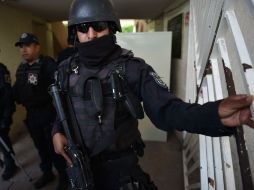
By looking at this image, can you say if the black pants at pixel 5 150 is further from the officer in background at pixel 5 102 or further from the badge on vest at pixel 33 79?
the badge on vest at pixel 33 79

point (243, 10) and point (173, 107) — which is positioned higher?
point (243, 10)

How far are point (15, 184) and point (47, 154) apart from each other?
0.46 meters

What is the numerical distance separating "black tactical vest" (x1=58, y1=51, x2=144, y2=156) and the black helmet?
20cm

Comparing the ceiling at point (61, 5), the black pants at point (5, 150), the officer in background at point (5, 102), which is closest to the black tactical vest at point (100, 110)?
the officer in background at point (5, 102)

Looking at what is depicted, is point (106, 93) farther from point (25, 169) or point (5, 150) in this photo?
point (25, 169)

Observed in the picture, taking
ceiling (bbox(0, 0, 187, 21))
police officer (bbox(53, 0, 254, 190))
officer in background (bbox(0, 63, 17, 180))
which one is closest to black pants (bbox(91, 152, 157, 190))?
police officer (bbox(53, 0, 254, 190))

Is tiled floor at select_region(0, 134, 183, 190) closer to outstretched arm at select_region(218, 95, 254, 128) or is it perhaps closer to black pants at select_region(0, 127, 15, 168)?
black pants at select_region(0, 127, 15, 168)

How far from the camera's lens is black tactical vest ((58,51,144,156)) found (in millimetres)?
1102

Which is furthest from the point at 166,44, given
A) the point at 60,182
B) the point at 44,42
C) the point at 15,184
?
the point at 44,42

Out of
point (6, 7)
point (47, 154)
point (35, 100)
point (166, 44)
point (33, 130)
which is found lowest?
point (47, 154)

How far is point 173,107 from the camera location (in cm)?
84

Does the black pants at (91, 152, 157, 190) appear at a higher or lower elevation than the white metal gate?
lower

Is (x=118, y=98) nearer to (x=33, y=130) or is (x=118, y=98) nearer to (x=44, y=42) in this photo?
(x=33, y=130)

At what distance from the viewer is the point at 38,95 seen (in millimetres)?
2311
